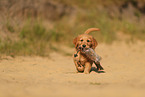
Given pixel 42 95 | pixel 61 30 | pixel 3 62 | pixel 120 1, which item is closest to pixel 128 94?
pixel 42 95

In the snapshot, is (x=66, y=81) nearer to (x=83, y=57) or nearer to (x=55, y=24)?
(x=83, y=57)

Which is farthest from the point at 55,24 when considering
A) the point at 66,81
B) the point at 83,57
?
the point at 66,81

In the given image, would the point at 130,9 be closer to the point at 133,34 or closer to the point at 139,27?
the point at 139,27

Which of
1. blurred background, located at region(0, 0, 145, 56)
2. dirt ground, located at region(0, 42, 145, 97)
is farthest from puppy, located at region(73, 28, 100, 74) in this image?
blurred background, located at region(0, 0, 145, 56)

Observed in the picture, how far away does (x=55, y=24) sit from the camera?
10039 mm

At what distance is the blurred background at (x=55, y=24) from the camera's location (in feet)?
25.3

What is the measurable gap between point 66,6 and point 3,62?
6.42 meters

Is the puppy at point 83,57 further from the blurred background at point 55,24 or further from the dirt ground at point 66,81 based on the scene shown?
the blurred background at point 55,24

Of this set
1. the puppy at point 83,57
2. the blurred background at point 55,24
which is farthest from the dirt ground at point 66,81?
the blurred background at point 55,24

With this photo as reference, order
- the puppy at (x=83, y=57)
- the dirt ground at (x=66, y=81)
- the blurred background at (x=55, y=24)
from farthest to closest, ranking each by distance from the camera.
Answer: the blurred background at (x=55, y=24) → the puppy at (x=83, y=57) → the dirt ground at (x=66, y=81)

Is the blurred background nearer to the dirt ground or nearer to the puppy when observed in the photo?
the dirt ground

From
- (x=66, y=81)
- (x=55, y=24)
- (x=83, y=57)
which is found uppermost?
(x=55, y=24)

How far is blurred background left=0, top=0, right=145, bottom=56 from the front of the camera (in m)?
7.70

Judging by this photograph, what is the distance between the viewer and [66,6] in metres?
11.1
